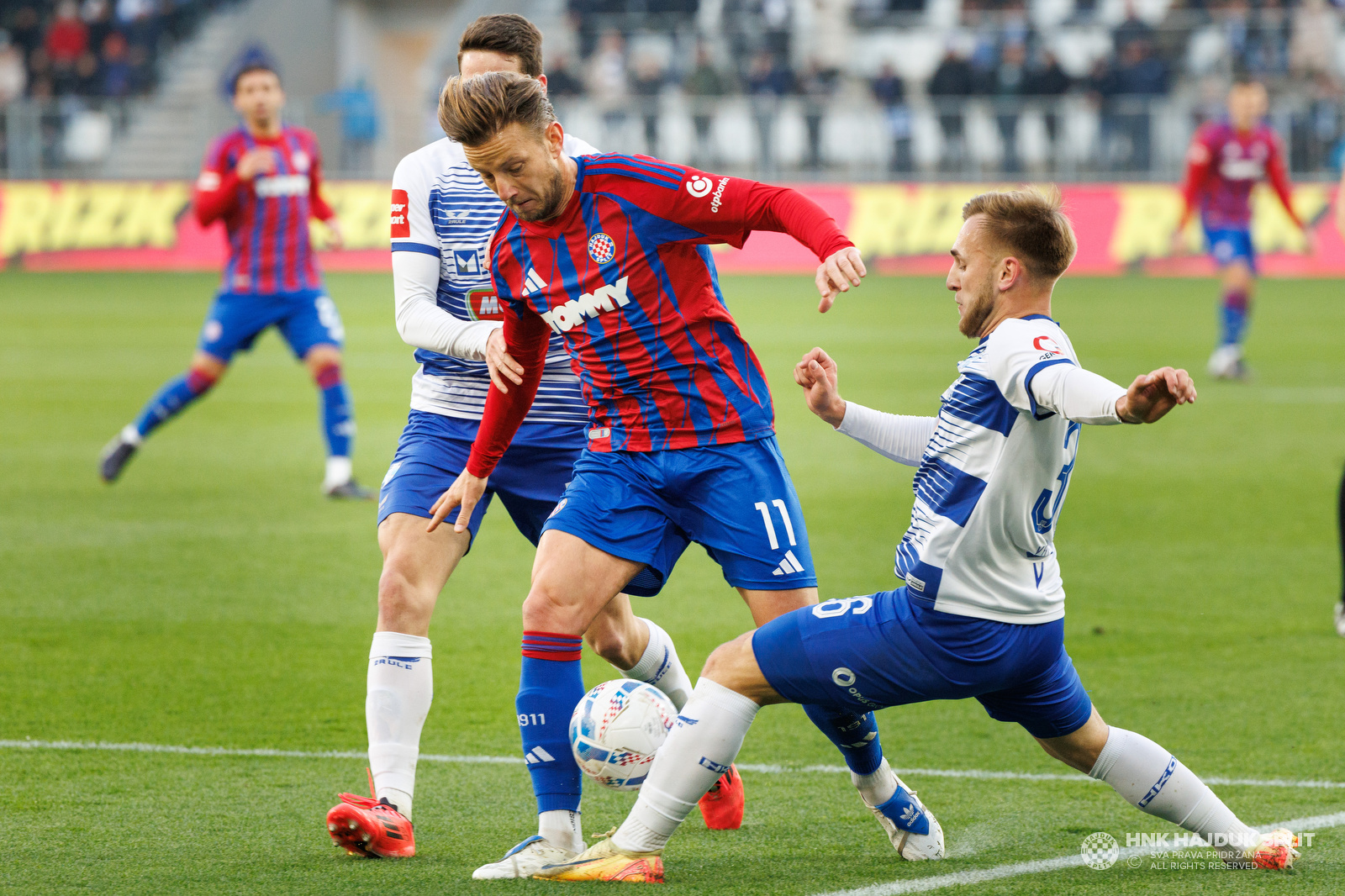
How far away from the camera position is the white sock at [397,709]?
416 cm

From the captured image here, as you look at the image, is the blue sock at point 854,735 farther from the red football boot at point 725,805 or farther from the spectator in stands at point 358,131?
the spectator in stands at point 358,131

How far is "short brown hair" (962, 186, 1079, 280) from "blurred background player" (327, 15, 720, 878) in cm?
118

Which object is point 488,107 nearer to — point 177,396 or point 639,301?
point 639,301

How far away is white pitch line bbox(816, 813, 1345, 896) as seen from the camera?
12.2ft

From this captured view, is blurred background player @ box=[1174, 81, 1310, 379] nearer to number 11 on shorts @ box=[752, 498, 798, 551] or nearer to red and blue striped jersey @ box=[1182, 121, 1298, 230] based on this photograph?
red and blue striped jersey @ box=[1182, 121, 1298, 230]

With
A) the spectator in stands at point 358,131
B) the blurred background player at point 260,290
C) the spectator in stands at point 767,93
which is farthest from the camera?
the spectator in stands at point 358,131

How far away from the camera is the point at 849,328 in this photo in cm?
1905

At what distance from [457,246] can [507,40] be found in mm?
591

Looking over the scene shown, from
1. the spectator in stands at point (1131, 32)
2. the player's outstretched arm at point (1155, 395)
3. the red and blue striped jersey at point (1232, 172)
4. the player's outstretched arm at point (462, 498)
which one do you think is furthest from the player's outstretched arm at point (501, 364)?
the spectator in stands at point (1131, 32)

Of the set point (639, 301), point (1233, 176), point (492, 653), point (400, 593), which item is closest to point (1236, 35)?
point (1233, 176)

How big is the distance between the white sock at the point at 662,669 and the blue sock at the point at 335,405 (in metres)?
5.31

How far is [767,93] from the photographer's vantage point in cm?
2900

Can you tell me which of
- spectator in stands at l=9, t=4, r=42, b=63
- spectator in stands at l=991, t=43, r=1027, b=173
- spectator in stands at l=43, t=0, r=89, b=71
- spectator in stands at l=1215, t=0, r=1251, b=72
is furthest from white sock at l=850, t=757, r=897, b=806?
spectator in stands at l=9, t=4, r=42, b=63

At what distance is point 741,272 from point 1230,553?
17.9m
